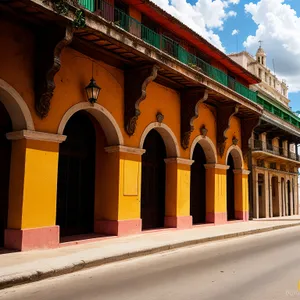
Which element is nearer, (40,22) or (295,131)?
(40,22)

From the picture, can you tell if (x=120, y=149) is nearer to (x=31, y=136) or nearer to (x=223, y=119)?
(x=31, y=136)

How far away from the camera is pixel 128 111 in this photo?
12867 mm

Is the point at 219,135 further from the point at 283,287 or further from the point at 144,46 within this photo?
the point at 283,287

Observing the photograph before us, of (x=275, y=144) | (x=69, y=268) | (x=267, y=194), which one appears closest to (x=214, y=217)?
(x=267, y=194)

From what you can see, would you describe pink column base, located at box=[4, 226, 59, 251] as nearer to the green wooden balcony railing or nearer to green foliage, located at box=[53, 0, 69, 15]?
green foliage, located at box=[53, 0, 69, 15]

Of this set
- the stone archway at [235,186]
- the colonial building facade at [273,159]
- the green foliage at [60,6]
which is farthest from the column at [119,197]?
the colonial building facade at [273,159]

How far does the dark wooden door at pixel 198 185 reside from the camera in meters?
18.5

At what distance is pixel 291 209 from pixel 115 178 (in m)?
24.3

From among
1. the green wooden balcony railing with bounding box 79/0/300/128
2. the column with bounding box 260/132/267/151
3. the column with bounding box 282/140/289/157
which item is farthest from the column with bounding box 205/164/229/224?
the column with bounding box 282/140/289/157

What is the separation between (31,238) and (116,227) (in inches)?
134

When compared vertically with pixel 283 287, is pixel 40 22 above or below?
above

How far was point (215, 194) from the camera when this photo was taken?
1839cm

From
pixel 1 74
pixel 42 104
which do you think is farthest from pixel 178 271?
pixel 1 74

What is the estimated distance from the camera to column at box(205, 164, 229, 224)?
1831 cm
